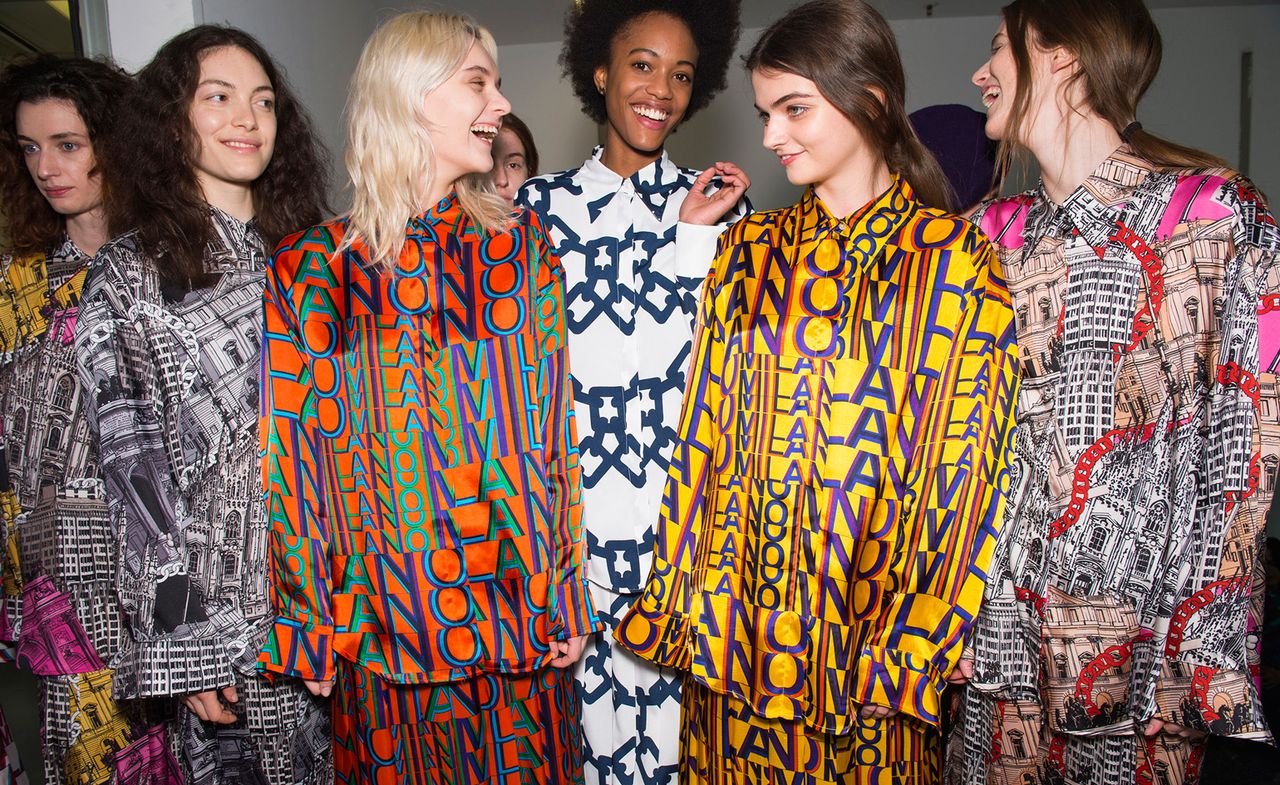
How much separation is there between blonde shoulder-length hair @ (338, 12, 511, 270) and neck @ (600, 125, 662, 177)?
0.43m

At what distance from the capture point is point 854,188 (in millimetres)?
1511

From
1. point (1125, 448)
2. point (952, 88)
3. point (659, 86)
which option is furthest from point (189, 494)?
point (952, 88)

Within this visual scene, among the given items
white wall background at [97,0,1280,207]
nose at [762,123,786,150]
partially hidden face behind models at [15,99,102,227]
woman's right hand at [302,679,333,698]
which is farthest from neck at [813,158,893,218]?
white wall background at [97,0,1280,207]

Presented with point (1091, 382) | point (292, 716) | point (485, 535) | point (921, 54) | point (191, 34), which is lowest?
point (292, 716)

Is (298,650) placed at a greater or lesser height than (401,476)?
lesser

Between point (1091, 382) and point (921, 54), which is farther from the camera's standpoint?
point (921, 54)

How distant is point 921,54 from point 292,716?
442cm

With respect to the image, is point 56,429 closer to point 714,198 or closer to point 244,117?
point 244,117

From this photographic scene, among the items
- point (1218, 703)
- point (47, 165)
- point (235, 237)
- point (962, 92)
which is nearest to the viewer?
point (1218, 703)

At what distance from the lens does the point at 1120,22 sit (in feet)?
4.93

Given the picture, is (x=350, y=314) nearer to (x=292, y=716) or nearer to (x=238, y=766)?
(x=292, y=716)

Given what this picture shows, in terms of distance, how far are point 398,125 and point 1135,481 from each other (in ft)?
4.59

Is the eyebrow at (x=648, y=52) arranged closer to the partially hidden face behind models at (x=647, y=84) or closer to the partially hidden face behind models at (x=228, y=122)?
the partially hidden face behind models at (x=647, y=84)

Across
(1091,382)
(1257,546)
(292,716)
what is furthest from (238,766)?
(1257,546)
